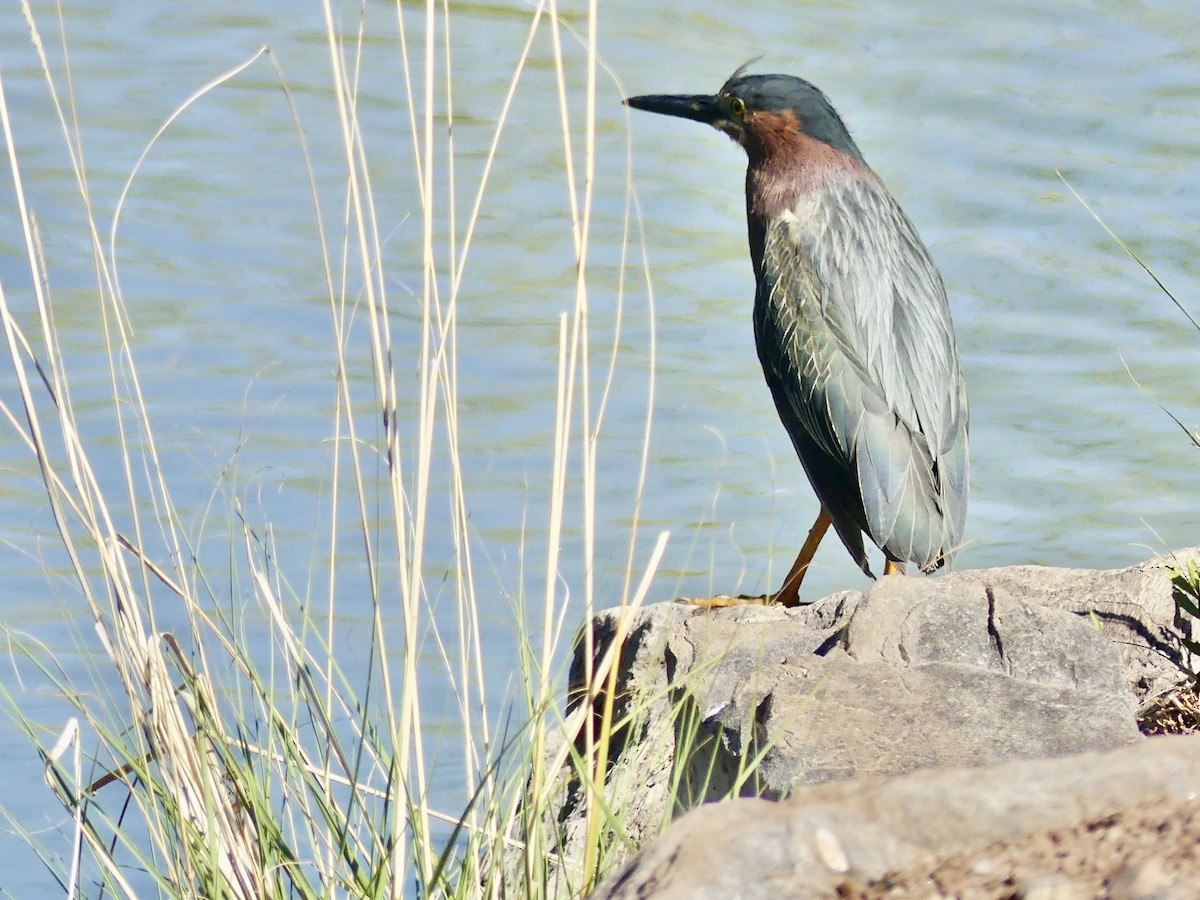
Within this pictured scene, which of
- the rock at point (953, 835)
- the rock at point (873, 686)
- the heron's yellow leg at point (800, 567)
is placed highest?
the rock at point (953, 835)

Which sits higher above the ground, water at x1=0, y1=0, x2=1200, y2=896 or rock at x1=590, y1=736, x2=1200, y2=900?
rock at x1=590, y1=736, x2=1200, y2=900

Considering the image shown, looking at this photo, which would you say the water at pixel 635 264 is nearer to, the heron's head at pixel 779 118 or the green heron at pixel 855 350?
the green heron at pixel 855 350

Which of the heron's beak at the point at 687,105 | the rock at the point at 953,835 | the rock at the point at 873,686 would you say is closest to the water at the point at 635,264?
the heron's beak at the point at 687,105

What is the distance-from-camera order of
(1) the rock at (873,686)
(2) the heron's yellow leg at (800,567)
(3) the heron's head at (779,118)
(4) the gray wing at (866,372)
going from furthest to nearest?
(3) the heron's head at (779,118) → (4) the gray wing at (866,372) → (2) the heron's yellow leg at (800,567) → (1) the rock at (873,686)

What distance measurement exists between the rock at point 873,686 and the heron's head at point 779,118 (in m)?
1.74

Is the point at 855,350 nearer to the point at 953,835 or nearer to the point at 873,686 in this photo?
the point at 873,686

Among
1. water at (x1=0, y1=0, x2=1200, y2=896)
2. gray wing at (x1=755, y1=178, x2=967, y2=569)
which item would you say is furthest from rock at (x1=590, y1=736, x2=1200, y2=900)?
gray wing at (x1=755, y1=178, x2=967, y2=569)

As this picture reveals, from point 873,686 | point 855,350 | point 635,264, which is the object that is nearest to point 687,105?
point 855,350

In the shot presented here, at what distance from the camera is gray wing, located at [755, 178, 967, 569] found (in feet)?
14.3

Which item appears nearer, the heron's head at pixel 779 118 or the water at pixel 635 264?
the heron's head at pixel 779 118

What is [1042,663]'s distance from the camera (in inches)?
112

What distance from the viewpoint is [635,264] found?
23.1 ft

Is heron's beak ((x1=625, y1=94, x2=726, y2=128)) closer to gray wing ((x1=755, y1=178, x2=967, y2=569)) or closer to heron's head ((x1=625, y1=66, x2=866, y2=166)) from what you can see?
heron's head ((x1=625, y1=66, x2=866, y2=166))

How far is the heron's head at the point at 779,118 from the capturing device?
4863 mm
